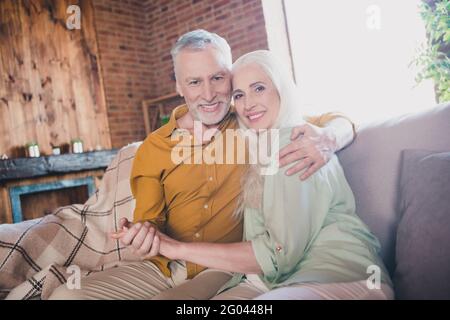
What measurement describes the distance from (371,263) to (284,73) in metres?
0.63

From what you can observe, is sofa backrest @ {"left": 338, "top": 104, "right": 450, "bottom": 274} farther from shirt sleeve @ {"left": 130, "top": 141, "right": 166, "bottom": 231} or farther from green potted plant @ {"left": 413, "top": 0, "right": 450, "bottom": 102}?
green potted plant @ {"left": 413, "top": 0, "right": 450, "bottom": 102}

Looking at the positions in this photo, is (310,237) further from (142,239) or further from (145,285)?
(145,285)

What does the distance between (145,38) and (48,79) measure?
1.54 meters

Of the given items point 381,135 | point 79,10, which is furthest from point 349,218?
point 79,10

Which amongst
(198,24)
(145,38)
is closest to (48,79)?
(145,38)

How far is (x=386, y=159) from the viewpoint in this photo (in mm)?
1314

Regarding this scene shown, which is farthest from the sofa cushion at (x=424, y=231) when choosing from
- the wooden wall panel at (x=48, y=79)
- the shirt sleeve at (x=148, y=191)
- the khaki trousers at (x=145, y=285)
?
the wooden wall panel at (x=48, y=79)

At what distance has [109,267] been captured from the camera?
1.57m

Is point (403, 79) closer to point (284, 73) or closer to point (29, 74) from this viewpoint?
point (284, 73)

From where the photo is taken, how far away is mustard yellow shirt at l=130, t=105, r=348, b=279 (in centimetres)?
139

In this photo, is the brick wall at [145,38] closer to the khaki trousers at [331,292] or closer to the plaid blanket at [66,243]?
the plaid blanket at [66,243]

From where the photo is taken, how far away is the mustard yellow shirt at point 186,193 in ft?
4.56

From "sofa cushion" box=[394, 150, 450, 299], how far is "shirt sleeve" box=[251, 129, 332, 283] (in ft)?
0.72

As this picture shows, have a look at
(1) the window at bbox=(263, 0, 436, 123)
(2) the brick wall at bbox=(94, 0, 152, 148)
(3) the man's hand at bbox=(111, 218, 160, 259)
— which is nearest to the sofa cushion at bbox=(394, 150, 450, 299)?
(3) the man's hand at bbox=(111, 218, 160, 259)
